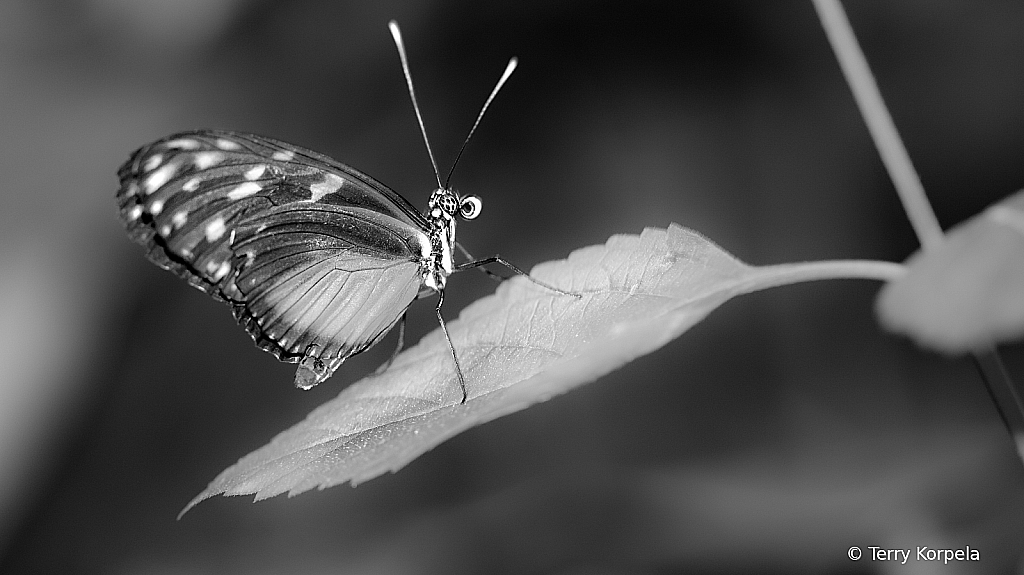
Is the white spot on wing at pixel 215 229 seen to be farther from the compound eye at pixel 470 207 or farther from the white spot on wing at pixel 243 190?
the compound eye at pixel 470 207

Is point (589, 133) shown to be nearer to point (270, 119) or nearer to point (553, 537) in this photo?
point (270, 119)

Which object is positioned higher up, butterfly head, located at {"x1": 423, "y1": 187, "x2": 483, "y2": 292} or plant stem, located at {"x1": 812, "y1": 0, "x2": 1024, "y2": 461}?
butterfly head, located at {"x1": 423, "y1": 187, "x2": 483, "y2": 292}

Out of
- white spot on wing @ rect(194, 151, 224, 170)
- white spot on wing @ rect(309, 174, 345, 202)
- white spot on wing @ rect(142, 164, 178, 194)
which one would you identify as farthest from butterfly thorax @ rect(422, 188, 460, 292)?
white spot on wing @ rect(142, 164, 178, 194)

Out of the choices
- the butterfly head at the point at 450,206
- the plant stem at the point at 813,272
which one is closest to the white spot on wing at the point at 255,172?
the butterfly head at the point at 450,206

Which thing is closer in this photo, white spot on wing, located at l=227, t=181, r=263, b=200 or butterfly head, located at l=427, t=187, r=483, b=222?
white spot on wing, located at l=227, t=181, r=263, b=200

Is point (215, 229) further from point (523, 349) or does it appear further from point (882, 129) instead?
point (882, 129)

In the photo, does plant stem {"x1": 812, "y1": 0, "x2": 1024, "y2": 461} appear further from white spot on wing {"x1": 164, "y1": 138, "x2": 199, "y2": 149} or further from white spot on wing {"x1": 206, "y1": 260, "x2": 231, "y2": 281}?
white spot on wing {"x1": 206, "y1": 260, "x2": 231, "y2": 281}

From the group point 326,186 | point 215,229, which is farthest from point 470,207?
point 215,229
